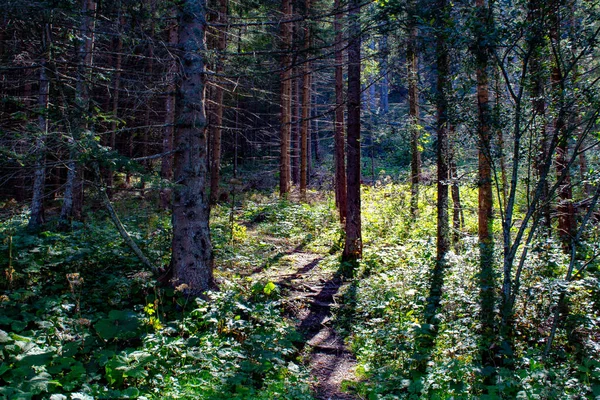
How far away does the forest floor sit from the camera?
5133mm

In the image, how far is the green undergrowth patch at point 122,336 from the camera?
3643 millimetres

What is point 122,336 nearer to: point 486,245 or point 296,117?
point 486,245

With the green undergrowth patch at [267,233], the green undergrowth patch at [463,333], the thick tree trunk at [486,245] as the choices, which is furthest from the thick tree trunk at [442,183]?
the green undergrowth patch at [267,233]

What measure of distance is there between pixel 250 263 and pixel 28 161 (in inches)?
196

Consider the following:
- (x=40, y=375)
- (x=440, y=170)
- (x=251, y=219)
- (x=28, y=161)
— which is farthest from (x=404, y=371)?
(x=251, y=219)

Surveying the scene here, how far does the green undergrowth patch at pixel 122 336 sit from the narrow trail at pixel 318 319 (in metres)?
A: 0.31

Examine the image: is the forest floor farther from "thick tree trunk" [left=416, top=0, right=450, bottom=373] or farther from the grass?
"thick tree trunk" [left=416, top=0, right=450, bottom=373]

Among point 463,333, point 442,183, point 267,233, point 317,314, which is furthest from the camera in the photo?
point 267,233

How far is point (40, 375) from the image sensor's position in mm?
3342

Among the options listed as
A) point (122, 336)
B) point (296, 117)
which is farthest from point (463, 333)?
point (296, 117)

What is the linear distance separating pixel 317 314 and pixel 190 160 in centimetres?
349

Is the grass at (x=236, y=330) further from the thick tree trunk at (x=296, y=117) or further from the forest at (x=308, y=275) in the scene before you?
the thick tree trunk at (x=296, y=117)

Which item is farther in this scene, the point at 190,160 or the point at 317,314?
the point at 317,314

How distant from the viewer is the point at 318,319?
7031 mm
